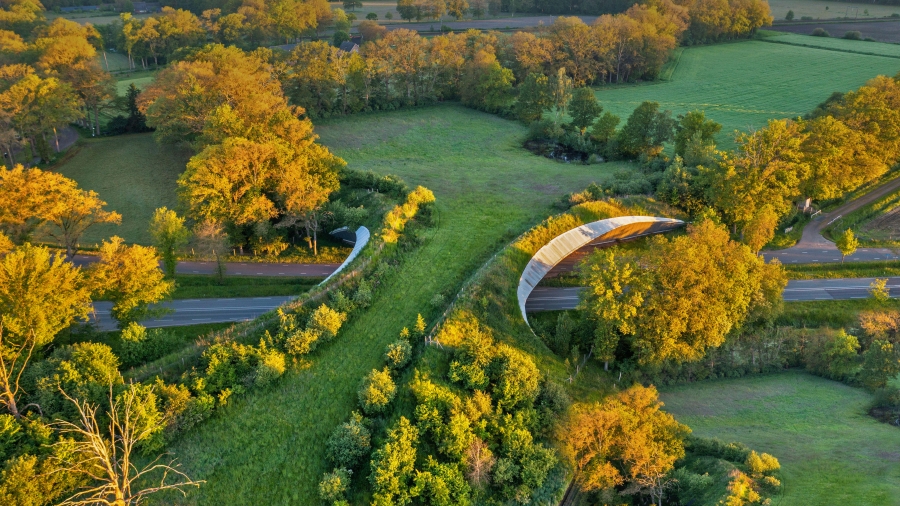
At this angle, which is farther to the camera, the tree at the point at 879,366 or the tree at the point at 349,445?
the tree at the point at 879,366

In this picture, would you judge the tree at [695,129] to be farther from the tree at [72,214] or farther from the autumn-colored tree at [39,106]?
the autumn-colored tree at [39,106]

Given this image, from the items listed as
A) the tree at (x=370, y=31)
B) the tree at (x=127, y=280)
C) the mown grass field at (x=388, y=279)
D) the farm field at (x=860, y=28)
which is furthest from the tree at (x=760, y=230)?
the farm field at (x=860, y=28)

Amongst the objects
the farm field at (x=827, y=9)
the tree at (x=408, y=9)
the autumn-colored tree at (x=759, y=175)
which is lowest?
the autumn-colored tree at (x=759, y=175)

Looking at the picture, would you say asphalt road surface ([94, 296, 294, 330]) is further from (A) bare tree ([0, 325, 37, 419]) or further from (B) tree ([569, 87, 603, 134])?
(B) tree ([569, 87, 603, 134])

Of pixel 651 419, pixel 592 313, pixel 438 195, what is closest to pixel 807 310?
pixel 592 313

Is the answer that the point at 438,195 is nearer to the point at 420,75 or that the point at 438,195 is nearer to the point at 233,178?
the point at 233,178

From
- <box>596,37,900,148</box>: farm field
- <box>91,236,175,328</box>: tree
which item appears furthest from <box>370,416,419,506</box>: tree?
<box>596,37,900,148</box>: farm field

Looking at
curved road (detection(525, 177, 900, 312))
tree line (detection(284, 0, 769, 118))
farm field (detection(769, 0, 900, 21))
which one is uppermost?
farm field (detection(769, 0, 900, 21))
